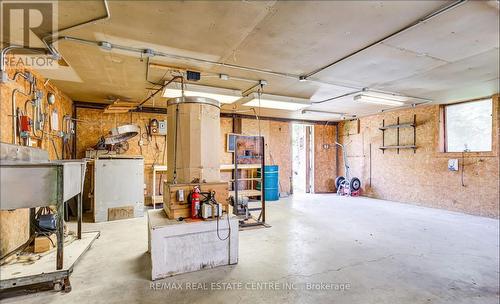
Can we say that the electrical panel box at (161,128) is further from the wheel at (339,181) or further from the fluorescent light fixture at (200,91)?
the wheel at (339,181)

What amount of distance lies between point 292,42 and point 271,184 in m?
4.58

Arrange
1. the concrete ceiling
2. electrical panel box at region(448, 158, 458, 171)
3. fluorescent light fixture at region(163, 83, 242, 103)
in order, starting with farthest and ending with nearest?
1. electrical panel box at region(448, 158, 458, 171)
2. fluorescent light fixture at region(163, 83, 242, 103)
3. the concrete ceiling

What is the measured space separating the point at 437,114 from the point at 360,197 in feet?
9.80

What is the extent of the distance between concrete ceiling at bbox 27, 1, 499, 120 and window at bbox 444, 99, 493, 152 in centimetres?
109

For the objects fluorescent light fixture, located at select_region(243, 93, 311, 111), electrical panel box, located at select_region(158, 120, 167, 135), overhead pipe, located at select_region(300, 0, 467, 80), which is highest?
overhead pipe, located at select_region(300, 0, 467, 80)

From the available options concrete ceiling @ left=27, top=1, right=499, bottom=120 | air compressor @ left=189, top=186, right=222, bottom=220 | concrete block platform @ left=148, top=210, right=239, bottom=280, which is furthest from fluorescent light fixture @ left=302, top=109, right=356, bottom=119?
A: concrete block platform @ left=148, top=210, right=239, bottom=280

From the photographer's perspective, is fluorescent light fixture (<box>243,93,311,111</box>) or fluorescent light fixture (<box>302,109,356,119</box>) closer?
fluorescent light fixture (<box>243,93,311,111</box>)

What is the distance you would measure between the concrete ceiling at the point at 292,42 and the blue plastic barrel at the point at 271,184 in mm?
2808

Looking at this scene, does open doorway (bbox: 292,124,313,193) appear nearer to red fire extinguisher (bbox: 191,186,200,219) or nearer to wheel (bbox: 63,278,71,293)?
red fire extinguisher (bbox: 191,186,200,219)

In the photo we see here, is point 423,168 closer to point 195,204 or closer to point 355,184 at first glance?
point 355,184

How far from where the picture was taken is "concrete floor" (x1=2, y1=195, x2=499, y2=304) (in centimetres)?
222

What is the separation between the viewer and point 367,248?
334 cm

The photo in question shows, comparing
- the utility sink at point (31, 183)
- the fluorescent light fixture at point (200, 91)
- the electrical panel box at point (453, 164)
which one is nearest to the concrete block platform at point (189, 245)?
the utility sink at point (31, 183)

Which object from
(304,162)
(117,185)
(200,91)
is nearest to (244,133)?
(304,162)
